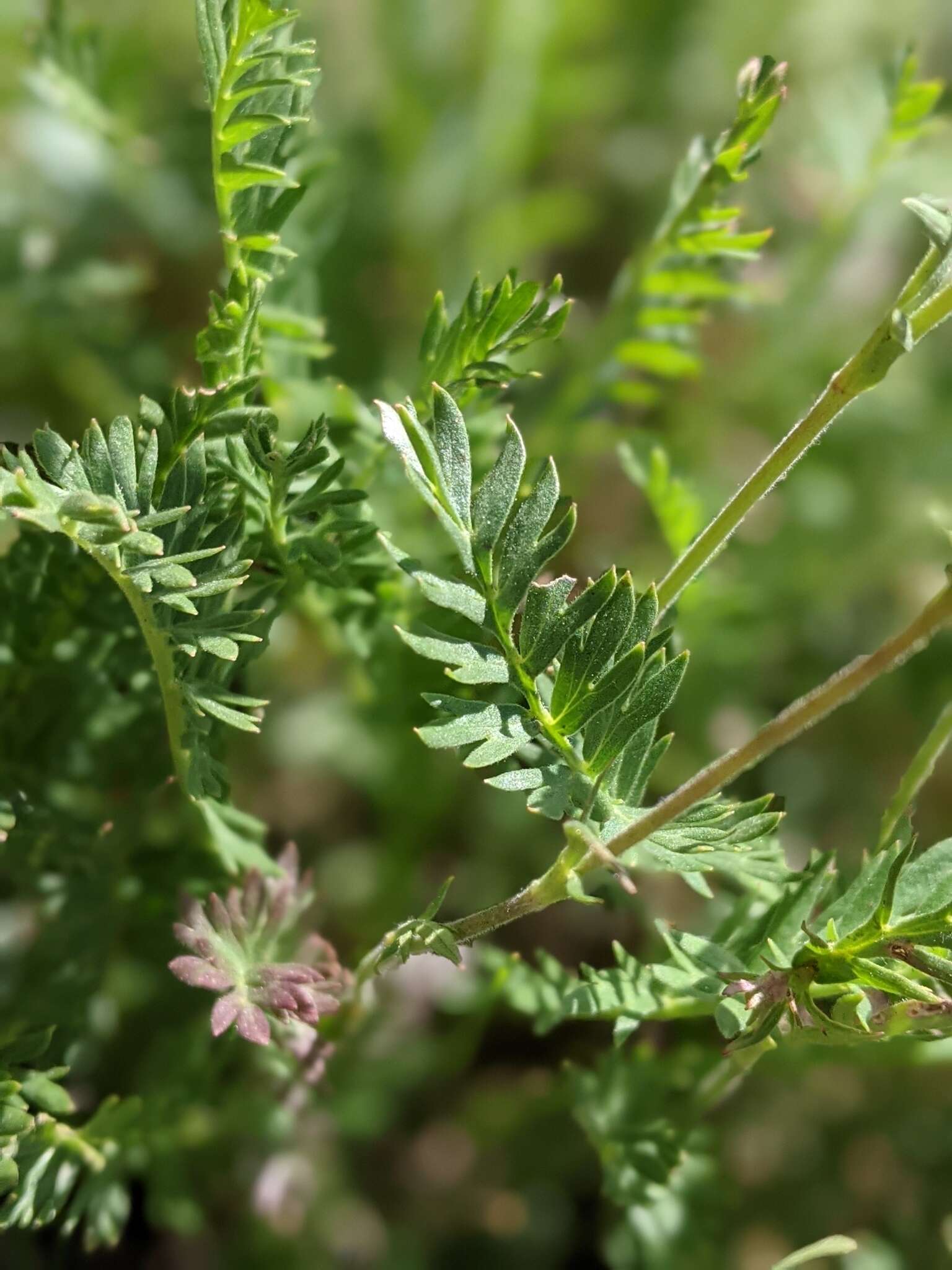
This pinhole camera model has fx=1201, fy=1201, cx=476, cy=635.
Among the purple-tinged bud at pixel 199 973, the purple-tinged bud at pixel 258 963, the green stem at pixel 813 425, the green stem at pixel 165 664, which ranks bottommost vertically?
the purple-tinged bud at pixel 258 963

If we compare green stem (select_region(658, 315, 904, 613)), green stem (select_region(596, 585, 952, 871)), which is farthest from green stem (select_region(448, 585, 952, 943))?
green stem (select_region(658, 315, 904, 613))

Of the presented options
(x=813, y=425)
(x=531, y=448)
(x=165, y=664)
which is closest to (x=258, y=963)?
(x=165, y=664)

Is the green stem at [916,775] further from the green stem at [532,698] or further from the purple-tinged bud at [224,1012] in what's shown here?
the purple-tinged bud at [224,1012]

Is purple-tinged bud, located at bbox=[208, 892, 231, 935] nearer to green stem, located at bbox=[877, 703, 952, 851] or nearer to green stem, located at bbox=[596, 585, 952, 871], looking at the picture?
green stem, located at bbox=[596, 585, 952, 871]

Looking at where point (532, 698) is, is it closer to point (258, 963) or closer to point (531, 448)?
point (258, 963)

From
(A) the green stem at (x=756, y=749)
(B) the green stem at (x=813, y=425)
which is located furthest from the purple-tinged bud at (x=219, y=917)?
(B) the green stem at (x=813, y=425)

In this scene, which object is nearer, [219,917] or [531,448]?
[219,917]

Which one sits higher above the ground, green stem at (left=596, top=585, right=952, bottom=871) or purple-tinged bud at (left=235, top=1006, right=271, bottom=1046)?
green stem at (left=596, top=585, right=952, bottom=871)
